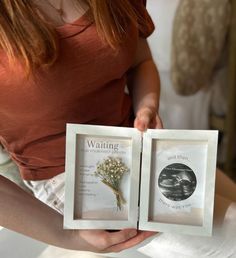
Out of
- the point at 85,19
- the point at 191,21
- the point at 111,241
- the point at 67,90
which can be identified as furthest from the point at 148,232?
the point at 191,21

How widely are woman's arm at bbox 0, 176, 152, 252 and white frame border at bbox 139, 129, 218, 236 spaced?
6 cm

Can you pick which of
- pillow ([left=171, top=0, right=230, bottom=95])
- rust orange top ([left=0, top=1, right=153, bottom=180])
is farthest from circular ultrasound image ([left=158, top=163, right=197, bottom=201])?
pillow ([left=171, top=0, right=230, bottom=95])

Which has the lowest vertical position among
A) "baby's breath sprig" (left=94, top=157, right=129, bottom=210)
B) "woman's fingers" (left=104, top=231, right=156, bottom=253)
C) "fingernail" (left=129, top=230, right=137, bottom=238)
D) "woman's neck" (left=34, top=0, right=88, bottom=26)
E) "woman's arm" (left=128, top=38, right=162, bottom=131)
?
"woman's fingers" (left=104, top=231, right=156, bottom=253)

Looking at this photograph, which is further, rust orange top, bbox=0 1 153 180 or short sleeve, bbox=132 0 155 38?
short sleeve, bbox=132 0 155 38

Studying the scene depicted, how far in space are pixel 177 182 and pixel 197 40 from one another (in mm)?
861

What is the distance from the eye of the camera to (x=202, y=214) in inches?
31.7

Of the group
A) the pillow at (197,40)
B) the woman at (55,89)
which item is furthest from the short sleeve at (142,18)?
the pillow at (197,40)

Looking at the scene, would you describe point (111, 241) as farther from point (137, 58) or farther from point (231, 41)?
point (231, 41)

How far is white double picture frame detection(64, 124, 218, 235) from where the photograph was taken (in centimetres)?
78

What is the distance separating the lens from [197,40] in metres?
1.56

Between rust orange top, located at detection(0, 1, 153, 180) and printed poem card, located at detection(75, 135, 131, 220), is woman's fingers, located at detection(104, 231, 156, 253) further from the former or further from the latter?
rust orange top, located at detection(0, 1, 153, 180)

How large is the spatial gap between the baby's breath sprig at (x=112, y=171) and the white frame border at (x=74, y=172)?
0.07 ft

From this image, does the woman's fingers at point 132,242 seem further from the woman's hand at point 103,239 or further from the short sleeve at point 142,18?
the short sleeve at point 142,18

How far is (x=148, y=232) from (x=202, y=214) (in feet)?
0.38
